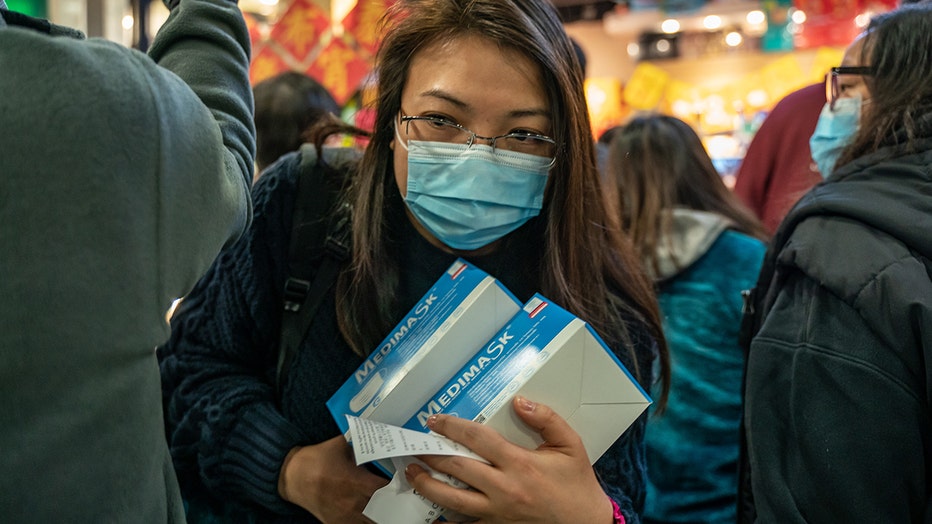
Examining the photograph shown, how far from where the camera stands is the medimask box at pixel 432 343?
1213mm

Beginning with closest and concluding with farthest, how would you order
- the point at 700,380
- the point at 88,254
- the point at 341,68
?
the point at 88,254 → the point at 700,380 → the point at 341,68

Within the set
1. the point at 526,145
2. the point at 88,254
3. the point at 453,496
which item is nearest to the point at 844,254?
A: the point at 526,145

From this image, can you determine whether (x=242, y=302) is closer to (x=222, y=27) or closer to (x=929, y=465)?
(x=222, y=27)

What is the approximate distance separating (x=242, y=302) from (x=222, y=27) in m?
0.60

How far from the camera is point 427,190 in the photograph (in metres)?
1.46

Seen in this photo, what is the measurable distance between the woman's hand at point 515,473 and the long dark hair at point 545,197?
0.38 metres

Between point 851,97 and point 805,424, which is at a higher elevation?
point 851,97

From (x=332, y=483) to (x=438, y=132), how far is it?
0.66m

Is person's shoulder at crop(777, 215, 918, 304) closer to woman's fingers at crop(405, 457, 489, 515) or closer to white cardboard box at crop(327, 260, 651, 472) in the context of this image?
white cardboard box at crop(327, 260, 651, 472)

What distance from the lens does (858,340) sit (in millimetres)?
1428

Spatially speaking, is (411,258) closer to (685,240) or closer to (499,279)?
(499,279)

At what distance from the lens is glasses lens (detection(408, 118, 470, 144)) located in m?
1.43

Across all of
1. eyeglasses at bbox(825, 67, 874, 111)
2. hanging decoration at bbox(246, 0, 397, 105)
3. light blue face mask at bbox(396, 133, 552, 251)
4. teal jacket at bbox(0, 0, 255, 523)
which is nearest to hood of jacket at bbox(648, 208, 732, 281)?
eyeglasses at bbox(825, 67, 874, 111)

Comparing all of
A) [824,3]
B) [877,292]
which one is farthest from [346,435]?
[824,3]
